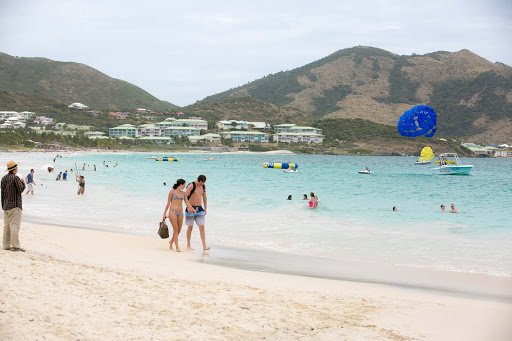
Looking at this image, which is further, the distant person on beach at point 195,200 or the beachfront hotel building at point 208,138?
→ the beachfront hotel building at point 208,138

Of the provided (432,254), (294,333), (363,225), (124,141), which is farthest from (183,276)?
(124,141)

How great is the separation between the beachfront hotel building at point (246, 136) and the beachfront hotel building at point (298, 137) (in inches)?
151

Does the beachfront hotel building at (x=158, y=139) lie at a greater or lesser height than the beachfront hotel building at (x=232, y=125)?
lesser

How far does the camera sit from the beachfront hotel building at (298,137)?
139625 mm

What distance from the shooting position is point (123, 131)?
441ft

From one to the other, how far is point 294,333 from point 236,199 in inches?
765

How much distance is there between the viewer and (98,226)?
14.1 m

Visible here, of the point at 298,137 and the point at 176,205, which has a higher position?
the point at 298,137

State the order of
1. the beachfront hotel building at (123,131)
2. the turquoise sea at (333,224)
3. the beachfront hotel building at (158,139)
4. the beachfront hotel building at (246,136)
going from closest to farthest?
the turquoise sea at (333,224), the beachfront hotel building at (158,139), the beachfront hotel building at (123,131), the beachfront hotel building at (246,136)

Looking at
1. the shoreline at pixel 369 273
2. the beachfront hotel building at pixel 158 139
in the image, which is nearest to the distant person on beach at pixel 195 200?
the shoreline at pixel 369 273

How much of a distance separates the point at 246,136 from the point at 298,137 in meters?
15.9

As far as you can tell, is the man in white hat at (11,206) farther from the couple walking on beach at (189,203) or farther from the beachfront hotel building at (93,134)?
the beachfront hotel building at (93,134)

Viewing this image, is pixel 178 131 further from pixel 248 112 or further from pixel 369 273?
pixel 369 273

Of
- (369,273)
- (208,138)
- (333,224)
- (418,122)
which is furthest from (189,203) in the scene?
(208,138)
